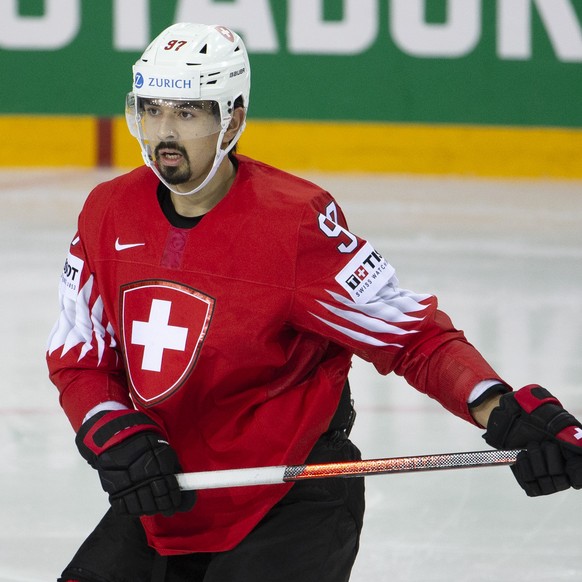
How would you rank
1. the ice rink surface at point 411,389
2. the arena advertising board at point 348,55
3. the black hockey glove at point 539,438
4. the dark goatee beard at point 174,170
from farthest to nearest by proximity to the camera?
the arena advertising board at point 348,55 < the ice rink surface at point 411,389 < the dark goatee beard at point 174,170 < the black hockey glove at point 539,438

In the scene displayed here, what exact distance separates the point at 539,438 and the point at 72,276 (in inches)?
29.0

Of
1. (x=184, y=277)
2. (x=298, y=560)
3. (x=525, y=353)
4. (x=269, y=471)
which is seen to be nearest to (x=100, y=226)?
(x=184, y=277)

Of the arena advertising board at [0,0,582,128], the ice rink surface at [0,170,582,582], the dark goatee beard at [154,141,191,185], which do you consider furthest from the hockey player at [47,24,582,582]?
the arena advertising board at [0,0,582,128]

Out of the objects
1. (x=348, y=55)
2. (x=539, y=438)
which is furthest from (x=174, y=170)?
(x=348, y=55)

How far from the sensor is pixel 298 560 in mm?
1985

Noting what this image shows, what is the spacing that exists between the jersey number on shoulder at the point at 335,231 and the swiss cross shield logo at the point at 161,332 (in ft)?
0.65

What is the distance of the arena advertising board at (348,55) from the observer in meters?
6.82

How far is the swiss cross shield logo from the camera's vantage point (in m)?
1.99

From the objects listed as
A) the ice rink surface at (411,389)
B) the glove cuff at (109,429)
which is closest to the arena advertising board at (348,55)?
the ice rink surface at (411,389)

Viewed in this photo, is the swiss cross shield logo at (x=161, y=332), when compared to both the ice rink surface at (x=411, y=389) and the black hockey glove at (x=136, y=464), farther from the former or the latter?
the ice rink surface at (x=411, y=389)

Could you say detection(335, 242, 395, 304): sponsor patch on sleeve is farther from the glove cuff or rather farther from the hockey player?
the glove cuff

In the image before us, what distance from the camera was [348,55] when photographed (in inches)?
271

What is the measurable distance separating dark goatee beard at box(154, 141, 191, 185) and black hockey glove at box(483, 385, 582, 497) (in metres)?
0.56

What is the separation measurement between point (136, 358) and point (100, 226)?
210mm
